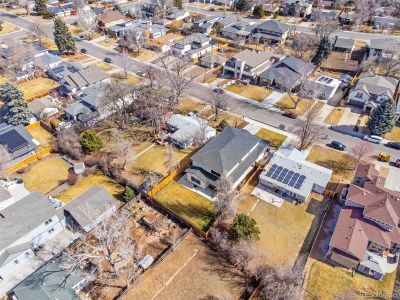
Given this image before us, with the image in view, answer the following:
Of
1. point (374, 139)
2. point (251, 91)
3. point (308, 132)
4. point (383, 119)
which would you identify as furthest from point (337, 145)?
point (251, 91)

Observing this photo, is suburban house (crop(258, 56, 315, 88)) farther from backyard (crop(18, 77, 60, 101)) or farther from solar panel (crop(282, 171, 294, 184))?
backyard (crop(18, 77, 60, 101))

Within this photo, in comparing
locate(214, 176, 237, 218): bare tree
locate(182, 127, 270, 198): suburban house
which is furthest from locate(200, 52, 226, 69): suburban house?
locate(214, 176, 237, 218): bare tree

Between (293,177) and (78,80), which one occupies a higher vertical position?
(78,80)

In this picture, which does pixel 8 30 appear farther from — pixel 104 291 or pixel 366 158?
pixel 366 158

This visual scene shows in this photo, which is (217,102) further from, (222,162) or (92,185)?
(92,185)

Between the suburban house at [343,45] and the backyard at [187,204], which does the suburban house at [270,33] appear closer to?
the suburban house at [343,45]
